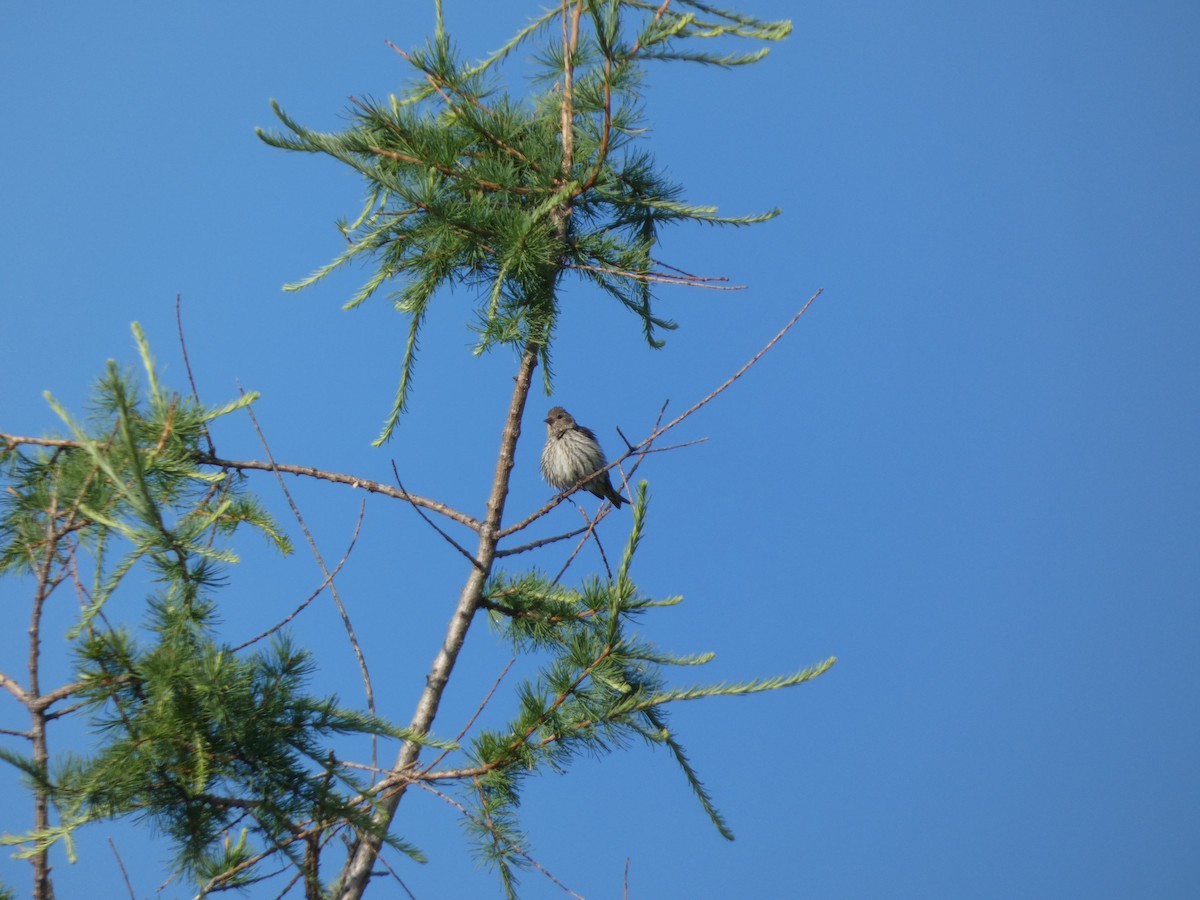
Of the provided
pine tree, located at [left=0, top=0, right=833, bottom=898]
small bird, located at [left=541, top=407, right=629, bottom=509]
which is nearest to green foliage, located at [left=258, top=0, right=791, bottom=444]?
pine tree, located at [left=0, top=0, right=833, bottom=898]

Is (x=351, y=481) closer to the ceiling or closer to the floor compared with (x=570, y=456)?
closer to the floor

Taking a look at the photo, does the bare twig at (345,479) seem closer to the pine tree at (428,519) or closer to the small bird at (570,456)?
the pine tree at (428,519)

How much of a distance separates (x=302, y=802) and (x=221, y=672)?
1.58 feet

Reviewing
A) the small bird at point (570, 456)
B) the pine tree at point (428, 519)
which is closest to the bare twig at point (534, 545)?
the pine tree at point (428, 519)

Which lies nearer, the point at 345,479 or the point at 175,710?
the point at 175,710

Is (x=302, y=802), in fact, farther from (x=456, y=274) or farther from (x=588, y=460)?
(x=588, y=460)

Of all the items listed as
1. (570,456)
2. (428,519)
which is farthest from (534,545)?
(570,456)

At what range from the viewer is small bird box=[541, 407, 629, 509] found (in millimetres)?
Answer: 6461

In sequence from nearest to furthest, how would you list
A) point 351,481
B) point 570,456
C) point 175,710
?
point 175,710 → point 351,481 → point 570,456

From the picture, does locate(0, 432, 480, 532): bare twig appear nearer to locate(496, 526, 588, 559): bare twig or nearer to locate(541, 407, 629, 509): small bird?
locate(496, 526, 588, 559): bare twig

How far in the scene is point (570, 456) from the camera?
21.4ft

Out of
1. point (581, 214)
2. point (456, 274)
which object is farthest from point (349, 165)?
point (581, 214)

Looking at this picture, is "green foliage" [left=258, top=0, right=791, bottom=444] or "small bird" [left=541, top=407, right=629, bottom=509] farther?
"small bird" [left=541, top=407, right=629, bottom=509]

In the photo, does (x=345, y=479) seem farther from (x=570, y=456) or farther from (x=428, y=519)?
(x=570, y=456)
